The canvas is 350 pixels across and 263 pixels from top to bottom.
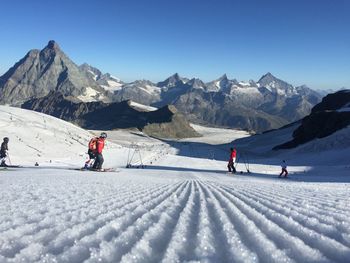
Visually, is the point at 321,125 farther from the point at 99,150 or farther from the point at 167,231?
the point at 167,231

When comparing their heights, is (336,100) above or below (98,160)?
above

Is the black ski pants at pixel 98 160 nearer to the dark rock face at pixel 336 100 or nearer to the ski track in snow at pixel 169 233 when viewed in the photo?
the ski track in snow at pixel 169 233

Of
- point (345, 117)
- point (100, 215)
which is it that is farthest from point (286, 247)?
point (345, 117)

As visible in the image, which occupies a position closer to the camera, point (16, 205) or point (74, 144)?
point (16, 205)

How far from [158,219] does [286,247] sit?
2238 mm

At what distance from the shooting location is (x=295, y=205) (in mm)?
8148

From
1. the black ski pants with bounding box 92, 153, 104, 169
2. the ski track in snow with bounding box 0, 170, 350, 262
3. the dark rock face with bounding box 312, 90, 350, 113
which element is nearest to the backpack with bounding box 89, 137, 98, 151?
the black ski pants with bounding box 92, 153, 104, 169

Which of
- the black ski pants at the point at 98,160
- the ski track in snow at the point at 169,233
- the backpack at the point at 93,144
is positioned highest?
the backpack at the point at 93,144

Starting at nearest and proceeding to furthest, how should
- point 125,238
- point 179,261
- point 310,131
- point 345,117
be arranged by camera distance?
point 179,261 → point 125,238 → point 345,117 → point 310,131

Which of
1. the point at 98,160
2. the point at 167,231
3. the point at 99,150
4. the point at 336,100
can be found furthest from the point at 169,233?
the point at 336,100

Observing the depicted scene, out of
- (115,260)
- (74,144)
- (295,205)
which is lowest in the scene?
(115,260)

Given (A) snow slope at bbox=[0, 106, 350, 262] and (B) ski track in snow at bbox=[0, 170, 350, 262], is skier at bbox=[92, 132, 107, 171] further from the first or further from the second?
(B) ski track in snow at bbox=[0, 170, 350, 262]

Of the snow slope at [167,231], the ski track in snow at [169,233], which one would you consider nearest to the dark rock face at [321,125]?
the snow slope at [167,231]

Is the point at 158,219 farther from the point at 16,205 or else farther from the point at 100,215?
the point at 16,205
